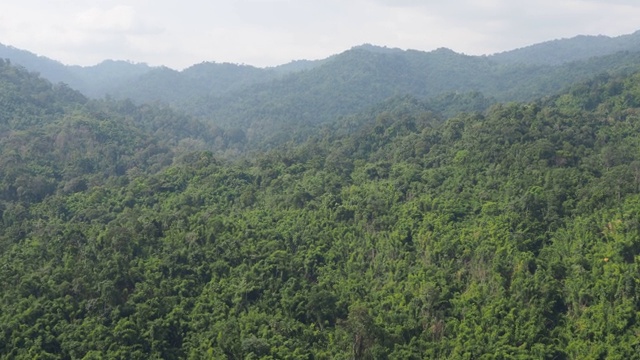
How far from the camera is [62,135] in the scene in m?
64.6

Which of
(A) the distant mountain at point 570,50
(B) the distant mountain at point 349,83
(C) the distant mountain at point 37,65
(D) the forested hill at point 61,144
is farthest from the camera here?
(C) the distant mountain at point 37,65

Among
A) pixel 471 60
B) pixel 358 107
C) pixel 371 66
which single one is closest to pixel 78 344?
pixel 358 107

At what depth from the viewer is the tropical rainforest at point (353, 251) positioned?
27.3 metres

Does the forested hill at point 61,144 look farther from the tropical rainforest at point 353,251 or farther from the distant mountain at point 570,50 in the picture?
the distant mountain at point 570,50

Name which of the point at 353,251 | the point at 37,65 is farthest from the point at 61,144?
the point at 37,65

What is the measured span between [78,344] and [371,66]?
11715cm

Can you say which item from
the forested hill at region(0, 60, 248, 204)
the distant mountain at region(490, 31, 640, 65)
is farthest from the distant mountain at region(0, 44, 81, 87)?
the distant mountain at region(490, 31, 640, 65)

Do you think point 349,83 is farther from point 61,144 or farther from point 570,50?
point 570,50

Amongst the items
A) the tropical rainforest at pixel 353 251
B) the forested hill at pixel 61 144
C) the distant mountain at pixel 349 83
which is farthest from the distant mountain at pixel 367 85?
the tropical rainforest at pixel 353 251

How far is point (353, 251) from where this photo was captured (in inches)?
1400

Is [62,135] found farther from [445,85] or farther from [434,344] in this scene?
[445,85]

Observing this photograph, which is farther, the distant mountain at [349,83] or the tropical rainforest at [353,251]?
the distant mountain at [349,83]

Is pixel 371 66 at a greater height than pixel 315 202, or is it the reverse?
pixel 371 66

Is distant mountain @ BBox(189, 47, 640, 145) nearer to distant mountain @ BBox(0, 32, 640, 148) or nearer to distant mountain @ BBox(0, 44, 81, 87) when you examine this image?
distant mountain @ BBox(0, 32, 640, 148)
